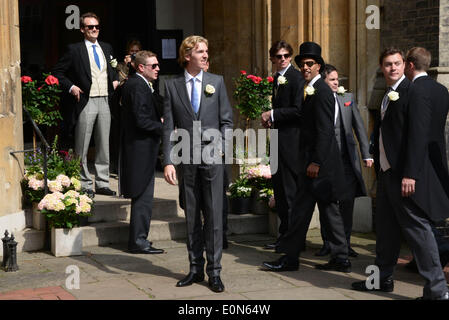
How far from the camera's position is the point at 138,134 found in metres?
7.79

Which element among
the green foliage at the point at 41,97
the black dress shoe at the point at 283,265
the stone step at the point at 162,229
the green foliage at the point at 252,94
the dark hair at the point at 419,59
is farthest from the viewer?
the green foliage at the point at 252,94

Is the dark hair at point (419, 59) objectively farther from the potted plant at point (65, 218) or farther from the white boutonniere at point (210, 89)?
the potted plant at point (65, 218)

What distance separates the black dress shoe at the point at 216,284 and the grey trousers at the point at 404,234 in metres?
1.32

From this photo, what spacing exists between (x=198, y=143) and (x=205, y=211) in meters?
0.58

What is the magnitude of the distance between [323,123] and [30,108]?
3.51 metres

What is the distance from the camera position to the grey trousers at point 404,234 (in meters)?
5.73

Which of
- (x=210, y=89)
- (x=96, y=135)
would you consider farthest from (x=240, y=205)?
(x=210, y=89)

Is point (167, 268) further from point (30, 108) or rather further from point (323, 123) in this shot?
point (30, 108)

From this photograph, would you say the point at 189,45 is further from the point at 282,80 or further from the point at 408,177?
the point at 408,177

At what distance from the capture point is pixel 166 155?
627cm

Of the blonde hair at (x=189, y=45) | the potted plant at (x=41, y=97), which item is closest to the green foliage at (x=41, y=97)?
the potted plant at (x=41, y=97)

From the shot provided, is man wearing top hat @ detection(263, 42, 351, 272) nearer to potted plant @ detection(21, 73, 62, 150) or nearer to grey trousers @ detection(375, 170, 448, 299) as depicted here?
grey trousers @ detection(375, 170, 448, 299)

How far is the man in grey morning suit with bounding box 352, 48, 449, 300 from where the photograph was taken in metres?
5.74
